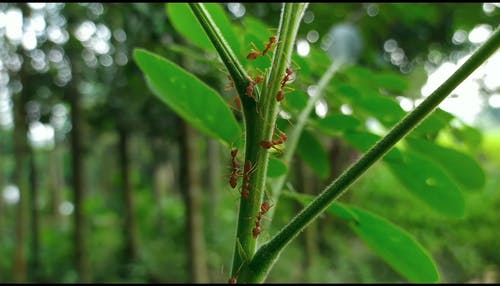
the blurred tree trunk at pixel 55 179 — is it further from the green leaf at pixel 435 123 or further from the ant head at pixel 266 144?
the ant head at pixel 266 144

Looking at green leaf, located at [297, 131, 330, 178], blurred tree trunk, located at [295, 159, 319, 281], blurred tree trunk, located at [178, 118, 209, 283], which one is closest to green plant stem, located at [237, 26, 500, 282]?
green leaf, located at [297, 131, 330, 178]

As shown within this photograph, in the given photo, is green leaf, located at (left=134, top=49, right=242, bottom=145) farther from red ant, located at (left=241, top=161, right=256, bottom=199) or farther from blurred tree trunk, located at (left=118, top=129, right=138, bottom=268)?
blurred tree trunk, located at (left=118, top=129, right=138, bottom=268)

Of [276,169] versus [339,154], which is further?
[339,154]

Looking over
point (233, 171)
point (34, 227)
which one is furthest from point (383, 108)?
point (34, 227)

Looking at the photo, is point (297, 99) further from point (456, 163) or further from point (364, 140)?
point (456, 163)

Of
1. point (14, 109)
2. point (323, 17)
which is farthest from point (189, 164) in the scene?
point (14, 109)

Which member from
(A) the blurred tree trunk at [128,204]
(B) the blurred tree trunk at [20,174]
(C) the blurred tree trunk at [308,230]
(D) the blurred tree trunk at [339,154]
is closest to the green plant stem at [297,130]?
(C) the blurred tree trunk at [308,230]

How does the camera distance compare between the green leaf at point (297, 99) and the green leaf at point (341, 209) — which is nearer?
the green leaf at point (341, 209)
